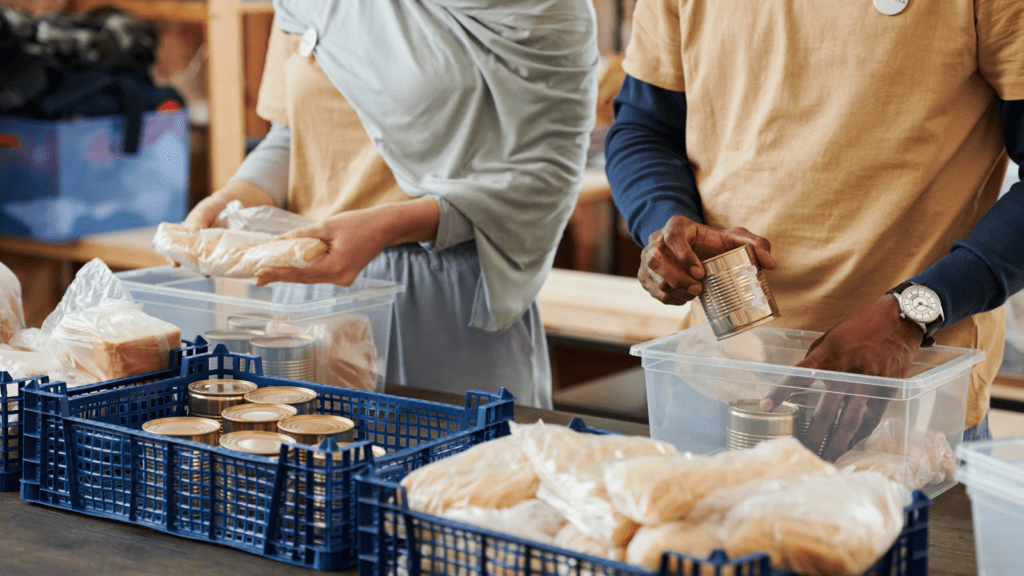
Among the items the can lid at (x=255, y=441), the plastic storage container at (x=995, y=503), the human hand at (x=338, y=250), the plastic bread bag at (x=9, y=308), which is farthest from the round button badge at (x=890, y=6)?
the plastic bread bag at (x=9, y=308)

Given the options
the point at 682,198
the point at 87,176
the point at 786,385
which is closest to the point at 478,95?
the point at 682,198

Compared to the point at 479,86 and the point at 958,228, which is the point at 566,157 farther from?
the point at 958,228

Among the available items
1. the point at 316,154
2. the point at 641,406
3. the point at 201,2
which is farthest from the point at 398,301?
the point at 201,2

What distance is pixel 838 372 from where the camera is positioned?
2.96 ft

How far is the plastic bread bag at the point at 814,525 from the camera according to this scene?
23.0 inches

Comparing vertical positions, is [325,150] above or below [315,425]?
above

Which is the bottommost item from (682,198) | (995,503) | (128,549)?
(128,549)

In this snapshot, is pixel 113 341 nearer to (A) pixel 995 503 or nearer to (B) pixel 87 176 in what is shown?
(A) pixel 995 503

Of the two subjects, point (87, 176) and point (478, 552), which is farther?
point (87, 176)

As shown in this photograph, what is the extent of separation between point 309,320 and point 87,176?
6.39ft

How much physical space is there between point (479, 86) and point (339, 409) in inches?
24.6

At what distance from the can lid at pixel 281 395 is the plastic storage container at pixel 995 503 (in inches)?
23.5

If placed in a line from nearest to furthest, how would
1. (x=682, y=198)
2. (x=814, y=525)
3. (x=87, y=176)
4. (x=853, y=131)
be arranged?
(x=814, y=525), (x=853, y=131), (x=682, y=198), (x=87, y=176)

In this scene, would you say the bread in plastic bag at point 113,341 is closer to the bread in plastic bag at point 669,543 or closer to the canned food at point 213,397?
the canned food at point 213,397
